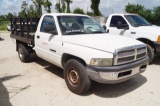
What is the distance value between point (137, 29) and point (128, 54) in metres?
3.44

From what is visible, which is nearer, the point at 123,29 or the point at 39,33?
the point at 39,33

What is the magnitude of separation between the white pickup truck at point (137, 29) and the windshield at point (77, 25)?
1482mm

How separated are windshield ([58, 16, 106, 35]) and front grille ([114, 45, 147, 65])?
4.67 ft

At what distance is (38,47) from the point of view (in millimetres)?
6016

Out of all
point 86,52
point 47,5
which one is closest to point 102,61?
point 86,52

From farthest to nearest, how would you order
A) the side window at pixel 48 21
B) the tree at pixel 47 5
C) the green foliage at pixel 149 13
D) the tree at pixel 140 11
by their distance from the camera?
the tree at pixel 47 5 < the tree at pixel 140 11 < the green foliage at pixel 149 13 < the side window at pixel 48 21

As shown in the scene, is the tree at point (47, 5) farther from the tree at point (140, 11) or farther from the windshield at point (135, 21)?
the windshield at point (135, 21)

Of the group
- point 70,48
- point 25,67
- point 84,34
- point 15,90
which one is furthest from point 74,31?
point 25,67

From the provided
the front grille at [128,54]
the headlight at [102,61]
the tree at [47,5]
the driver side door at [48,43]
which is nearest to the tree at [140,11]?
the tree at [47,5]

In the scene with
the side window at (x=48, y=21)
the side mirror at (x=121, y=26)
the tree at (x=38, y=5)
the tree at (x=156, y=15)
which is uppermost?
the tree at (x=38, y=5)

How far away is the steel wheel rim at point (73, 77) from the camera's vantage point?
4.45 metres

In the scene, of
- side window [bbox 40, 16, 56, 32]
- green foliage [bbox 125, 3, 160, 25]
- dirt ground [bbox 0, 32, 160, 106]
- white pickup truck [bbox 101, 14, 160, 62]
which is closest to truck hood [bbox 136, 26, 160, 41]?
white pickup truck [bbox 101, 14, 160, 62]

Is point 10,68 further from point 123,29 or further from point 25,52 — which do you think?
point 123,29

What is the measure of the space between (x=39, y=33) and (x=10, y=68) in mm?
1906
